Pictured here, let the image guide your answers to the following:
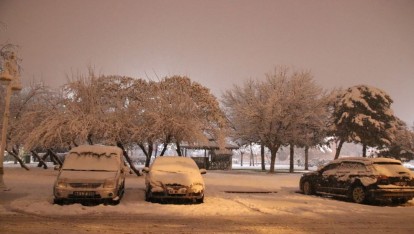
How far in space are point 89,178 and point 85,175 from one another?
13.7 inches

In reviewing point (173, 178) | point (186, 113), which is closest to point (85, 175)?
point (173, 178)

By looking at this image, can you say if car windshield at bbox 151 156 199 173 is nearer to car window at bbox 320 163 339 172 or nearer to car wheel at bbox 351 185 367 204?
car window at bbox 320 163 339 172

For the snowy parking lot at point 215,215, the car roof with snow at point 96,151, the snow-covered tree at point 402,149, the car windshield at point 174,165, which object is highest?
the snow-covered tree at point 402,149

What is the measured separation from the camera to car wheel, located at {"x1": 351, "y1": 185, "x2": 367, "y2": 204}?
13776 millimetres

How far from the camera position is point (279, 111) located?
3250cm

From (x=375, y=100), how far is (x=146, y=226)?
1264 inches

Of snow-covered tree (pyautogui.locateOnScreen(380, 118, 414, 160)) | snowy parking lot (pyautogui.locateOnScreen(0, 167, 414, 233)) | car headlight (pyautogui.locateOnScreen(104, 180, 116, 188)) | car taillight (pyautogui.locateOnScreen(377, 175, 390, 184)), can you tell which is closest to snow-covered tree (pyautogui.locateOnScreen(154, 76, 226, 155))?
snowy parking lot (pyautogui.locateOnScreen(0, 167, 414, 233))

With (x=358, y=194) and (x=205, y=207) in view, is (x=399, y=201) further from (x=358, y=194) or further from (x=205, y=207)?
(x=205, y=207)

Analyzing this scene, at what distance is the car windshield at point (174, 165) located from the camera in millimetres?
13695

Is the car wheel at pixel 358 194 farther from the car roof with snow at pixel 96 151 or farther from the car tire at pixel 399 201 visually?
the car roof with snow at pixel 96 151

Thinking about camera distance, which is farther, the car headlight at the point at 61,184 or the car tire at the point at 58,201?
the car tire at the point at 58,201

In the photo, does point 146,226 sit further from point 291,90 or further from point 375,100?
point 375,100

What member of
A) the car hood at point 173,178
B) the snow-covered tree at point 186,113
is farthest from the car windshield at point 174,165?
the snow-covered tree at point 186,113

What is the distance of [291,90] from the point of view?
114 ft
